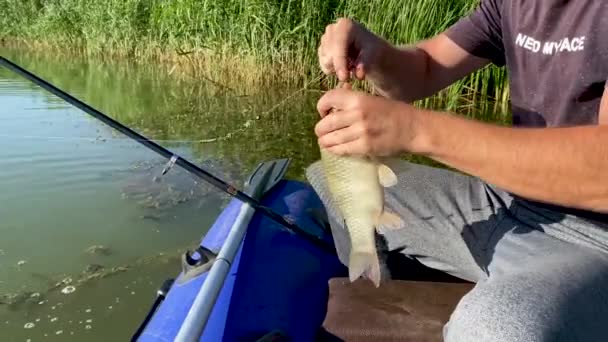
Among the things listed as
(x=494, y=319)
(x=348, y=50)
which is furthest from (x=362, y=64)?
(x=494, y=319)

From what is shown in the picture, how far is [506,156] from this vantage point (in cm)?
134

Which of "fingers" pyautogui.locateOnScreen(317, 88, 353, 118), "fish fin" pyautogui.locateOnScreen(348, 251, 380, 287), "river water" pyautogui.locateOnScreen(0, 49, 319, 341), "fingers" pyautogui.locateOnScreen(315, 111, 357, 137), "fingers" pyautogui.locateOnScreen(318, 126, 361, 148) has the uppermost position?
"fingers" pyautogui.locateOnScreen(317, 88, 353, 118)

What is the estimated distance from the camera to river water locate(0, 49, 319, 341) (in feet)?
10.5

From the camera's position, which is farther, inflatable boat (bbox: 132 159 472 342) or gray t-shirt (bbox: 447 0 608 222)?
inflatable boat (bbox: 132 159 472 342)

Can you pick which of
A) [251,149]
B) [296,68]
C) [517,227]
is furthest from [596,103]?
[296,68]

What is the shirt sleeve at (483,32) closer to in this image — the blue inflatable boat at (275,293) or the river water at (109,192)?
the blue inflatable boat at (275,293)

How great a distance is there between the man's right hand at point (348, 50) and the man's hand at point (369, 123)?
33 centimetres

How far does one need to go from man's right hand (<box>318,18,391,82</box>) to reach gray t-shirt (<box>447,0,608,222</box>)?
1.23 feet

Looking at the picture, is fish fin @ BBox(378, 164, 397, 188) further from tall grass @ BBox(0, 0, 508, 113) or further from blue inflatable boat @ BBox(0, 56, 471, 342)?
tall grass @ BBox(0, 0, 508, 113)

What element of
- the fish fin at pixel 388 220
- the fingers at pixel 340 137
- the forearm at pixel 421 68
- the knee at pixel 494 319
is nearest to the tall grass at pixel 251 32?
the forearm at pixel 421 68

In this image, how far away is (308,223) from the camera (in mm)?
2480

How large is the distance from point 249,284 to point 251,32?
625 centimetres

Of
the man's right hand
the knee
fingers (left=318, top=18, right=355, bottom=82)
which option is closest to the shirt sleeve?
the man's right hand

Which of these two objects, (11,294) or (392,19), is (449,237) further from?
(392,19)
